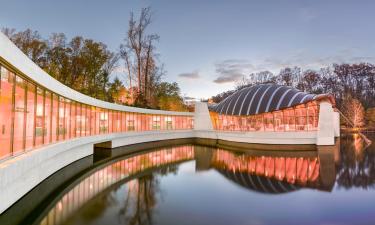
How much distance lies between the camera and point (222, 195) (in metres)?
8.56

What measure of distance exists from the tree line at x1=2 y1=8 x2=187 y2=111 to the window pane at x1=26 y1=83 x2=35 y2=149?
26.3 metres

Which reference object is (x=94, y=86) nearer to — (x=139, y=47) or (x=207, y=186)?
(x=139, y=47)

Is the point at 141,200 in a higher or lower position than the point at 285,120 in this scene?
lower

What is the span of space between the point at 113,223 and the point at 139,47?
32.9 meters

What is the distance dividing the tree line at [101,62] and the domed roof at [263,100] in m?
13.1

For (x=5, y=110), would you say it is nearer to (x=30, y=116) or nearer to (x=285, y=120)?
(x=30, y=116)

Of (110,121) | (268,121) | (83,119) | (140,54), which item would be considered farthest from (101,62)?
(268,121)

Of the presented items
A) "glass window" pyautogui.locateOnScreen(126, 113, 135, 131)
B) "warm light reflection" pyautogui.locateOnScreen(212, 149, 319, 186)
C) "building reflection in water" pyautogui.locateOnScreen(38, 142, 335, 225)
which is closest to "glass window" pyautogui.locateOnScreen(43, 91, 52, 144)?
"building reflection in water" pyautogui.locateOnScreen(38, 142, 335, 225)

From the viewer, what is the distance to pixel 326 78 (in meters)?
56.9

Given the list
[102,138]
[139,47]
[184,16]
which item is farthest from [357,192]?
[139,47]

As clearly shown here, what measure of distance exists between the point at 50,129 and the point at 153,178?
16.5 ft

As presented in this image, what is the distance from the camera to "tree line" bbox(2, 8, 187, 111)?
32.7 m

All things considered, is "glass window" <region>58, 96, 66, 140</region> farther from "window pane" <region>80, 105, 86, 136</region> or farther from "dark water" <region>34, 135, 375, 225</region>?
"window pane" <region>80, 105, 86, 136</region>

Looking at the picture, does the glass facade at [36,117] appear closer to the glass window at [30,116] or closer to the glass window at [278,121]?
the glass window at [30,116]
